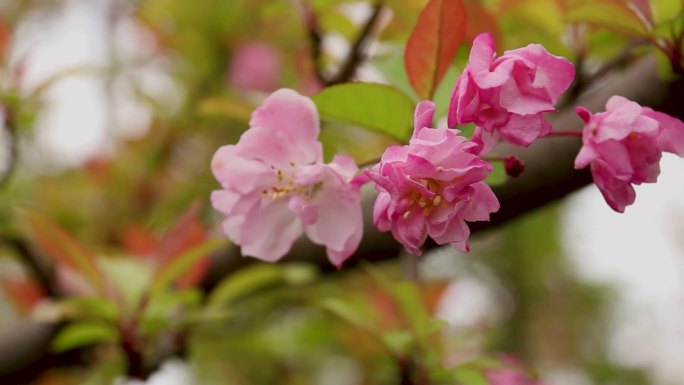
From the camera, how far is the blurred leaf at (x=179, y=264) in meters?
0.87

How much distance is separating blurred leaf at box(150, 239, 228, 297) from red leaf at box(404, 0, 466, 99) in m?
0.38

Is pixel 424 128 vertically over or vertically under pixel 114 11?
over

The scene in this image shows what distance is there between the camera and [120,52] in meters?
2.41

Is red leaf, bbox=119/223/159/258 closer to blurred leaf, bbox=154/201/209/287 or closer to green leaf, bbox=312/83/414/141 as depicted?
blurred leaf, bbox=154/201/209/287

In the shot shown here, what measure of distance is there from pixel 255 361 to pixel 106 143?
0.70 meters

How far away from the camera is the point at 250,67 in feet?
6.30

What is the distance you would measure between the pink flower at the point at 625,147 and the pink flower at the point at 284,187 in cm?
15

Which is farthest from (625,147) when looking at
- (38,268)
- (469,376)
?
(38,268)

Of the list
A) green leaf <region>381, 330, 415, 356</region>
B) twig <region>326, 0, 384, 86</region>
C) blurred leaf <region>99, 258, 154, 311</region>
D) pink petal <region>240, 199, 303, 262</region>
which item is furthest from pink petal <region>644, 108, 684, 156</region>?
blurred leaf <region>99, 258, 154, 311</region>

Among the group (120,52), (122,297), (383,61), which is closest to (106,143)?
(120,52)

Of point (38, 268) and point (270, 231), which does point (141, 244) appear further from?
point (270, 231)

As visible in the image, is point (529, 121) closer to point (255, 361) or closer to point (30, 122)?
point (30, 122)

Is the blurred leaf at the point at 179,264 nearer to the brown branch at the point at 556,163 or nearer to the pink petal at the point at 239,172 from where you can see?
the brown branch at the point at 556,163

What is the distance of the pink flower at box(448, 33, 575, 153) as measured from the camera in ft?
1.38
